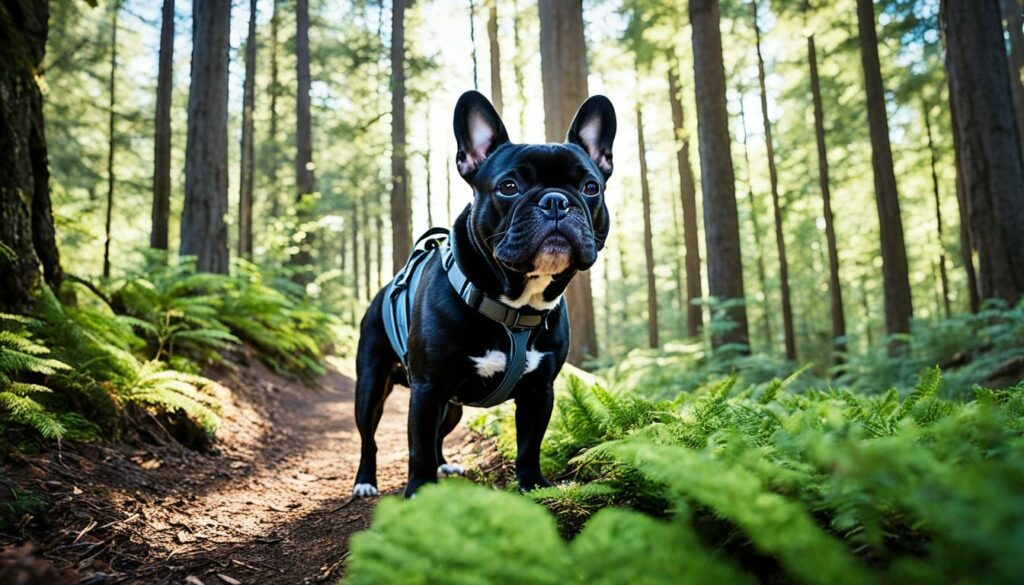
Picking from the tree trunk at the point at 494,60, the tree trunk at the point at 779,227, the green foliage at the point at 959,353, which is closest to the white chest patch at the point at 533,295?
the green foliage at the point at 959,353

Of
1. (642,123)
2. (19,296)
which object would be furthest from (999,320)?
(642,123)

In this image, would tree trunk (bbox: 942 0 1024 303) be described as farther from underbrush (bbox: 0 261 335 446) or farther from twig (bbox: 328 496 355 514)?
underbrush (bbox: 0 261 335 446)

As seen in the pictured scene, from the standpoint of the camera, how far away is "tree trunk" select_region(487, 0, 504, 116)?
716 inches

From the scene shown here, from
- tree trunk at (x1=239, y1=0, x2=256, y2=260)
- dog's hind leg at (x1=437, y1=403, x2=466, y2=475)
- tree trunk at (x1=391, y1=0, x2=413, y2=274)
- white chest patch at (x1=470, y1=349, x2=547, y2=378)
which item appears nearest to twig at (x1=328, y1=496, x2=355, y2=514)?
dog's hind leg at (x1=437, y1=403, x2=466, y2=475)

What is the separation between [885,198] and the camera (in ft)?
47.1

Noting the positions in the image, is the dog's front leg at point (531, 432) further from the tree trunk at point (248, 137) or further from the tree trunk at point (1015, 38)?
the tree trunk at point (248, 137)

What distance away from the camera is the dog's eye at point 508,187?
339 centimetres

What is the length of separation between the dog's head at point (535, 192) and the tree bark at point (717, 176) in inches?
298

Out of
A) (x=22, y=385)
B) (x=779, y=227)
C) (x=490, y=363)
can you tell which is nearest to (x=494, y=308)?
(x=490, y=363)

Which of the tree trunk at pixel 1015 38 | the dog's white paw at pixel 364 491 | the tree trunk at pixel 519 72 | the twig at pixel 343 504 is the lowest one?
the twig at pixel 343 504

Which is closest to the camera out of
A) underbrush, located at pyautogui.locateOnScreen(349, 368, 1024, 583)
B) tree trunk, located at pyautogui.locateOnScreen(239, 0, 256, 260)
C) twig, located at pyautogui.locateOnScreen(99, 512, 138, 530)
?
underbrush, located at pyautogui.locateOnScreen(349, 368, 1024, 583)

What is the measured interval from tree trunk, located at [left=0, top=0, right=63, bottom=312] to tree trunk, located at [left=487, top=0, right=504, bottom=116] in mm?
13642

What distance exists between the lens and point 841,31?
15.5m

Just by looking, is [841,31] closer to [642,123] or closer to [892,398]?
[642,123]
